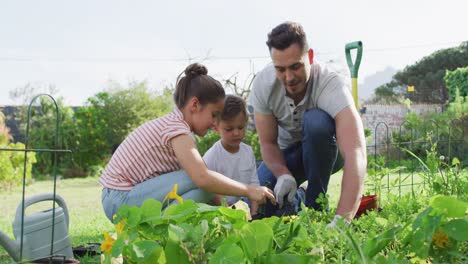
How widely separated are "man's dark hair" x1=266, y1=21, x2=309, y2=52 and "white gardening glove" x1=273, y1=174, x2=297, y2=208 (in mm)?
600

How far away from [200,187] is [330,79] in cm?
82

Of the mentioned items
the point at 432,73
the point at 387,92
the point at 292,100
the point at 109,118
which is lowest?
the point at 109,118

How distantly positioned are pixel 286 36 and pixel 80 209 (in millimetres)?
3908

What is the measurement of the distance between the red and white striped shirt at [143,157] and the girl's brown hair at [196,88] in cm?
7

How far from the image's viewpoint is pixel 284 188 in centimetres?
249

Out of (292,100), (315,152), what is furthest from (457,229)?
(292,100)

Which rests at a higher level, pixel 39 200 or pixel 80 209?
pixel 39 200

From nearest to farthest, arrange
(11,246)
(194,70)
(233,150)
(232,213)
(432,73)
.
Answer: (232,213) → (11,246) → (194,70) → (233,150) → (432,73)

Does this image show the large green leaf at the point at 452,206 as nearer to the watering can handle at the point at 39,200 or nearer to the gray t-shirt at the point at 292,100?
the watering can handle at the point at 39,200

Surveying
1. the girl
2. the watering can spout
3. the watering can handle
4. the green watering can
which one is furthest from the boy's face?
the green watering can

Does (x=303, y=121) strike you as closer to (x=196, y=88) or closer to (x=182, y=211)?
(x=196, y=88)

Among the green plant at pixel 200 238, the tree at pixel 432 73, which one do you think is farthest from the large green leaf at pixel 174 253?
the tree at pixel 432 73

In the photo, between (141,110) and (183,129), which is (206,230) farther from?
(141,110)

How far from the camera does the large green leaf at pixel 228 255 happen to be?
2.74ft
